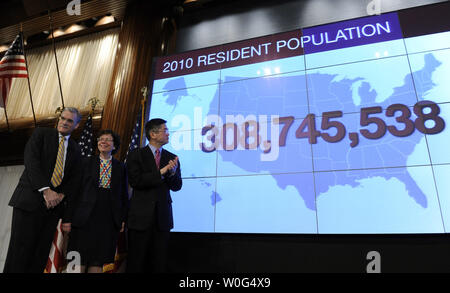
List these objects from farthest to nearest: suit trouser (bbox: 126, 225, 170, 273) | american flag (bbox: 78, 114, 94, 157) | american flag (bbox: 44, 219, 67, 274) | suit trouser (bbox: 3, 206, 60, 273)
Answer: american flag (bbox: 78, 114, 94, 157), american flag (bbox: 44, 219, 67, 274), suit trouser (bbox: 126, 225, 170, 273), suit trouser (bbox: 3, 206, 60, 273)

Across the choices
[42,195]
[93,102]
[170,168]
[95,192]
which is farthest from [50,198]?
[93,102]

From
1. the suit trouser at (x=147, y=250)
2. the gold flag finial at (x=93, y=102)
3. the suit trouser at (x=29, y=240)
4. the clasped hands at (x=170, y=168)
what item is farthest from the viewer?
the gold flag finial at (x=93, y=102)

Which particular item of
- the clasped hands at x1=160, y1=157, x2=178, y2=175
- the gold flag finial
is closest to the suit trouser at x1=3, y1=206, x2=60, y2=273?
the clasped hands at x1=160, y1=157, x2=178, y2=175

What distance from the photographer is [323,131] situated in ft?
7.85

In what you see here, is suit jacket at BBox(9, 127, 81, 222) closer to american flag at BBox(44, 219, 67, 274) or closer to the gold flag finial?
american flag at BBox(44, 219, 67, 274)

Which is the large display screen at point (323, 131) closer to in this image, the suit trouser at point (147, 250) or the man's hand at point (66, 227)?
the suit trouser at point (147, 250)

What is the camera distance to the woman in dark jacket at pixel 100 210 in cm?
191

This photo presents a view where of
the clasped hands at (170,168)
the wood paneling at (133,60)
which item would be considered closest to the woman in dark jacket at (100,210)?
the clasped hands at (170,168)

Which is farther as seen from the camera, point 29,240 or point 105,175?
point 105,175

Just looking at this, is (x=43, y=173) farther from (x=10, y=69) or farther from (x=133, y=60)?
(x=133, y=60)

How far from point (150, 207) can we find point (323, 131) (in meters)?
1.48

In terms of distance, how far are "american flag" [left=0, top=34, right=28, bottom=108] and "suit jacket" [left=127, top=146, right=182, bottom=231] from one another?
7.89 ft

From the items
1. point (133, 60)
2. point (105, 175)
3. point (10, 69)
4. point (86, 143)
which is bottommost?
point (105, 175)

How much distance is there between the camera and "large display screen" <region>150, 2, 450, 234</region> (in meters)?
2.11
